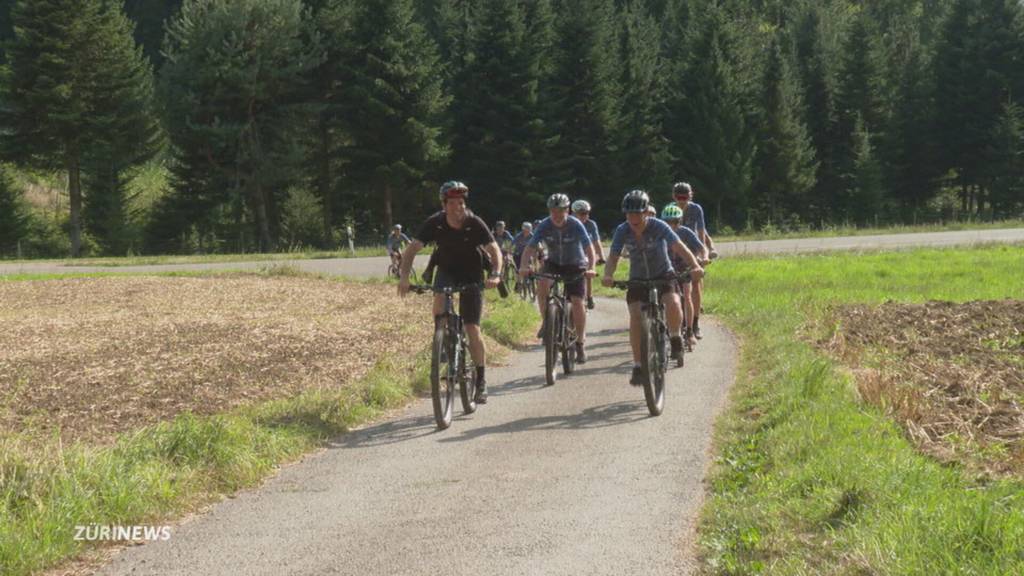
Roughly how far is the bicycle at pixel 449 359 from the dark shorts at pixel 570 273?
280cm

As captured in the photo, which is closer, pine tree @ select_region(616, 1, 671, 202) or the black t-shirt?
the black t-shirt

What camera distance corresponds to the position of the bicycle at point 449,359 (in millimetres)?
9664

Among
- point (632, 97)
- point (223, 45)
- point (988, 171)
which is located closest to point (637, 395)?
point (223, 45)

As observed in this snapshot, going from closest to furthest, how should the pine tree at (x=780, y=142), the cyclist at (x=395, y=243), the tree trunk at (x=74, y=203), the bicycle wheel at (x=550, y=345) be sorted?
the bicycle wheel at (x=550, y=345) < the cyclist at (x=395, y=243) < the tree trunk at (x=74, y=203) < the pine tree at (x=780, y=142)

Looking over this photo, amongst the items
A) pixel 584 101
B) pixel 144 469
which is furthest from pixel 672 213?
pixel 584 101

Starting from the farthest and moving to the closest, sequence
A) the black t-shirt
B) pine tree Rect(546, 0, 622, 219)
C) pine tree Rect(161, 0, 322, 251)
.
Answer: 1. pine tree Rect(546, 0, 622, 219)
2. pine tree Rect(161, 0, 322, 251)
3. the black t-shirt

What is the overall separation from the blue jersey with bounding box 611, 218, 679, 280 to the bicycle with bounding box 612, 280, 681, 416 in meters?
0.22

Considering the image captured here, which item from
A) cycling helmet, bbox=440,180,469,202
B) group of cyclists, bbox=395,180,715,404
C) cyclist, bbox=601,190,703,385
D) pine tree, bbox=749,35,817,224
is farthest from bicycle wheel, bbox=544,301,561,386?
pine tree, bbox=749,35,817,224

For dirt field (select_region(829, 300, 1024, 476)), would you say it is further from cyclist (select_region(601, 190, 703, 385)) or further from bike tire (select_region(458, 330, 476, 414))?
bike tire (select_region(458, 330, 476, 414))

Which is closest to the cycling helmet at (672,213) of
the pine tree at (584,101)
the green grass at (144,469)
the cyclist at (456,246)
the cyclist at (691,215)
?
the cyclist at (691,215)

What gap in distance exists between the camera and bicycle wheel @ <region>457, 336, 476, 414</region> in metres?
10.3

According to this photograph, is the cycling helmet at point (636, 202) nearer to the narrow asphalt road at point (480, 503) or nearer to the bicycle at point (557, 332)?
the narrow asphalt road at point (480, 503)

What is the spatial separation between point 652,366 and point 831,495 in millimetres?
3838

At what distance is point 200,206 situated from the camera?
50.2m
